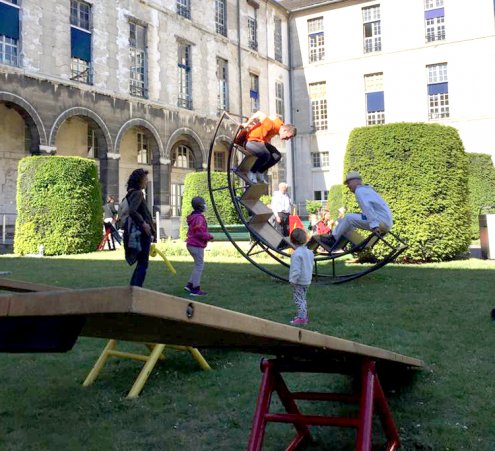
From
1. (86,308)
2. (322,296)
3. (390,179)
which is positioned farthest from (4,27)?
(86,308)

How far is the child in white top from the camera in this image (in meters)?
5.55

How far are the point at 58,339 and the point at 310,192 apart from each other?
113 feet

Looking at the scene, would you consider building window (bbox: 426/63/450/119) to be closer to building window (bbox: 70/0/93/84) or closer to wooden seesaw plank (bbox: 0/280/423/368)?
building window (bbox: 70/0/93/84)

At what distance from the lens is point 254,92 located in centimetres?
3247

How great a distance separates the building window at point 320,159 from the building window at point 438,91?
700cm

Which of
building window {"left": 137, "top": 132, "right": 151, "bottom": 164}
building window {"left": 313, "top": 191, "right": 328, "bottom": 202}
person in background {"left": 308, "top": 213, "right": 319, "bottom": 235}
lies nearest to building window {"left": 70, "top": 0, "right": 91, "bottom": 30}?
building window {"left": 137, "top": 132, "right": 151, "bottom": 164}

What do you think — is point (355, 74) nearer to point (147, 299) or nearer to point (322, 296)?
point (322, 296)

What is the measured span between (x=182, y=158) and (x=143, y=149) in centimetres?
297

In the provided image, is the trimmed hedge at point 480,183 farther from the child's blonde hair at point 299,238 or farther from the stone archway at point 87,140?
the child's blonde hair at point 299,238

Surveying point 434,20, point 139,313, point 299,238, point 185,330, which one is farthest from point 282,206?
point 434,20

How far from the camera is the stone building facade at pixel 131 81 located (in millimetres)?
20312

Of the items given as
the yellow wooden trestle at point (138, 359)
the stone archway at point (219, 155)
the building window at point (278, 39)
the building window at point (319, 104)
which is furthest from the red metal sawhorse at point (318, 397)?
the building window at point (278, 39)

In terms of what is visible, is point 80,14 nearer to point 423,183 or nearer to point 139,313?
point 423,183

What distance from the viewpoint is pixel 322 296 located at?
7.32 metres
